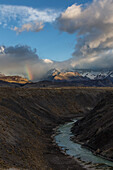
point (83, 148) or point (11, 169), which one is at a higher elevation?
point (11, 169)

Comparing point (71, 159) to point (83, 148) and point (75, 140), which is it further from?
point (75, 140)

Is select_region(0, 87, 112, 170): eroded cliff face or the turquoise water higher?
select_region(0, 87, 112, 170): eroded cliff face

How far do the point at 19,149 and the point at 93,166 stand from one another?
44.3 feet

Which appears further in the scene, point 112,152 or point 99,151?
point 99,151

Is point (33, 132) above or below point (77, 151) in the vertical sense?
above

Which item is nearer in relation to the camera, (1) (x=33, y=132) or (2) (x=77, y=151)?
(2) (x=77, y=151)

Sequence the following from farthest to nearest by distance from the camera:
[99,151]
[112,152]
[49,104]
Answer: [49,104] < [99,151] < [112,152]

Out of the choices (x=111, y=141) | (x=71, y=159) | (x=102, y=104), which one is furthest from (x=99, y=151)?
(x=102, y=104)

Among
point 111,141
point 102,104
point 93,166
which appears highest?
point 102,104

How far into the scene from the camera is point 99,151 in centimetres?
4128

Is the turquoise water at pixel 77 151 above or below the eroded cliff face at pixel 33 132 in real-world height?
below

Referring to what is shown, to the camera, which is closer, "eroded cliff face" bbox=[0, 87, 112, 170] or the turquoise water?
"eroded cliff face" bbox=[0, 87, 112, 170]

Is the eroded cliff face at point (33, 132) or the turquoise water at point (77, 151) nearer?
the eroded cliff face at point (33, 132)

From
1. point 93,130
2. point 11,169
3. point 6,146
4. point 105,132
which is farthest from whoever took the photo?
point 93,130
